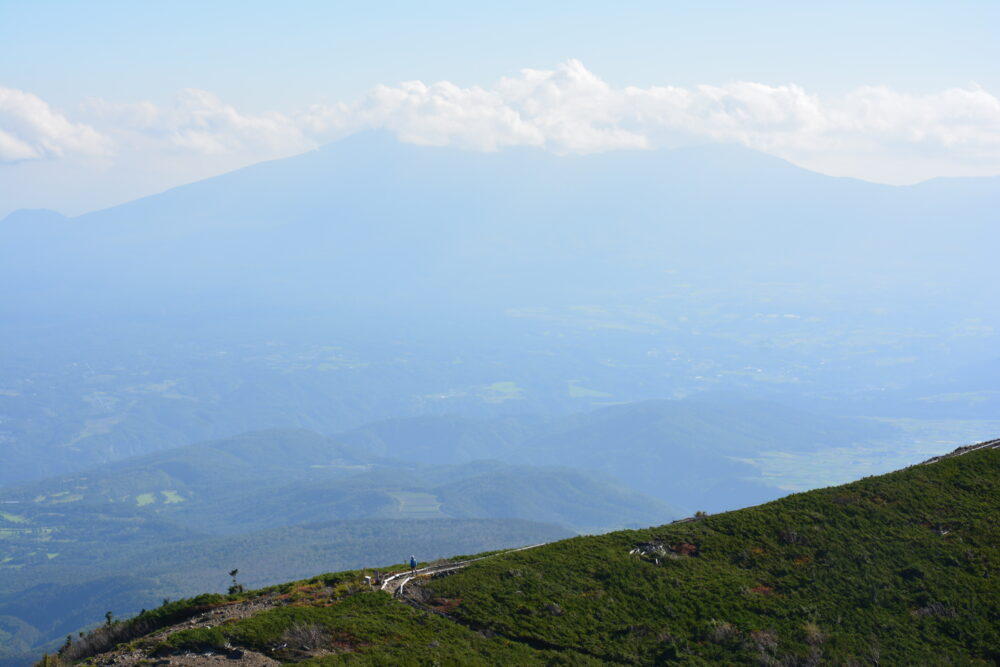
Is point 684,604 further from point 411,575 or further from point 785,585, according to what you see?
point 411,575

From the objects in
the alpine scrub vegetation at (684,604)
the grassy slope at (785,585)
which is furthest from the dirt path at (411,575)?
the grassy slope at (785,585)

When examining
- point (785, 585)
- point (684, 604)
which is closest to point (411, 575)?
point (684, 604)

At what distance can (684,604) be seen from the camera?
35.2 m

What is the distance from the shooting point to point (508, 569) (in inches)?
1517

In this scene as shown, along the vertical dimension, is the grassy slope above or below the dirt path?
below

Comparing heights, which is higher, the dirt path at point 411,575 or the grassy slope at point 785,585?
the dirt path at point 411,575

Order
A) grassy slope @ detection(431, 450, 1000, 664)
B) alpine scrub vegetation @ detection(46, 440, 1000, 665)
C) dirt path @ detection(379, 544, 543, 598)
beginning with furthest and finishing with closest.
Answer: dirt path @ detection(379, 544, 543, 598)
grassy slope @ detection(431, 450, 1000, 664)
alpine scrub vegetation @ detection(46, 440, 1000, 665)

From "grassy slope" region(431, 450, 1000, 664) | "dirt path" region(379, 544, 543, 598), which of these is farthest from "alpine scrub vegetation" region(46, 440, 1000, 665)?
"dirt path" region(379, 544, 543, 598)

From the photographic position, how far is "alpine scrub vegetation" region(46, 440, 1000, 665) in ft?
102

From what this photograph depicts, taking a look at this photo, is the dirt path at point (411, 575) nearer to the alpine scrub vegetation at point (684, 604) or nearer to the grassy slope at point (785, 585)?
the alpine scrub vegetation at point (684, 604)

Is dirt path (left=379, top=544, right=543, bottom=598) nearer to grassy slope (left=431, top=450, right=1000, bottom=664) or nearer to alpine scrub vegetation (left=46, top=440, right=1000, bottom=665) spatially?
alpine scrub vegetation (left=46, top=440, right=1000, bottom=665)

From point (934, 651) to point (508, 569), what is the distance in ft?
60.1

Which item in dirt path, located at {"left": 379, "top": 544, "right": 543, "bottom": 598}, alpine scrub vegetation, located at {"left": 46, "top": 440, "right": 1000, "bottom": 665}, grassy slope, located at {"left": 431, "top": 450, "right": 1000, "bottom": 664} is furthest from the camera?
dirt path, located at {"left": 379, "top": 544, "right": 543, "bottom": 598}

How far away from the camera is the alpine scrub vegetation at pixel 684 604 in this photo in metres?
31.2
